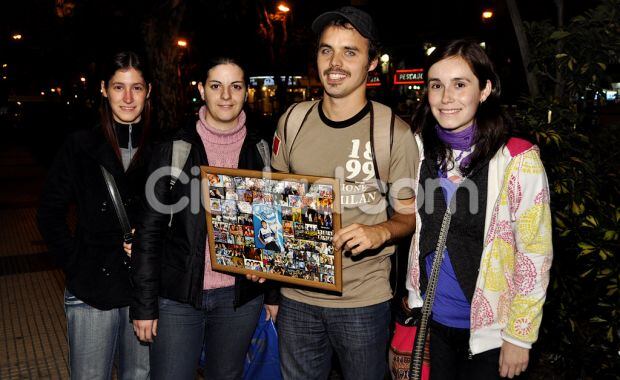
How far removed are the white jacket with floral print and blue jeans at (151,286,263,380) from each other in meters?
1.21

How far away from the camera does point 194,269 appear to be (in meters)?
2.73

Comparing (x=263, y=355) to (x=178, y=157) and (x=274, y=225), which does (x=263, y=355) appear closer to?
(x=274, y=225)

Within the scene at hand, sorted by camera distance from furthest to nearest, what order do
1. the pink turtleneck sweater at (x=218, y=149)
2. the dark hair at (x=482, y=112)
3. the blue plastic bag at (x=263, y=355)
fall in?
the blue plastic bag at (x=263, y=355)
the pink turtleneck sweater at (x=218, y=149)
the dark hair at (x=482, y=112)

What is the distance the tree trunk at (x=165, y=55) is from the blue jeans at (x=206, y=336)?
9.20 metres

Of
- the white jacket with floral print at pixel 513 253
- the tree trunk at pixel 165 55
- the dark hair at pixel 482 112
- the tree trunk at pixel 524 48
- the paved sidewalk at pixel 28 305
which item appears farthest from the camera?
the tree trunk at pixel 165 55

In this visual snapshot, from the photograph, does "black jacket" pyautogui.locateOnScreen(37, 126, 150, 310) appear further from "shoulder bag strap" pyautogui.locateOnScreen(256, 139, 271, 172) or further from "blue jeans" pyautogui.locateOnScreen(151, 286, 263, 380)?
"shoulder bag strap" pyautogui.locateOnScreen(256, 139, 271, 172)

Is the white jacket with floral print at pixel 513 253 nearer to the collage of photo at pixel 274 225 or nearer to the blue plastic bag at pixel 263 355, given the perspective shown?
the collage of photo at pixel 274 225

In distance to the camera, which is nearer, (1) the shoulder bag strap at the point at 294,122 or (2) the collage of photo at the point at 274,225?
(2) the collage of photo at the point at 274,225

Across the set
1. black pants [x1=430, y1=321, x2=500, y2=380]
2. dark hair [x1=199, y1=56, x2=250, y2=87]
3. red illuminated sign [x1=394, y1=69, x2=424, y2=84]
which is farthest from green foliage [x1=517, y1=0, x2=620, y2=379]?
red illuminated sign [x1=394, y1=69, x2=424, y2=84]

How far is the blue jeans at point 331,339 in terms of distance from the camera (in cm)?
263

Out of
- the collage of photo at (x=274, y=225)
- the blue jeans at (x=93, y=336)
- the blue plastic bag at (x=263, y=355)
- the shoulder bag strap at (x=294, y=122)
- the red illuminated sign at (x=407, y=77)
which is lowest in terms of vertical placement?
the blue plastic bag at (x=263, y=355)

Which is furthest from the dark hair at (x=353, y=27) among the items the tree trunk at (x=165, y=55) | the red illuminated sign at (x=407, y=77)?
the red illuminated sign at (x=407, y=77)

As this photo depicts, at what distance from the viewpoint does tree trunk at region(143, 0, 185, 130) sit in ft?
38.3

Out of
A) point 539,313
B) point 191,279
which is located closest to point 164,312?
point 191,279
